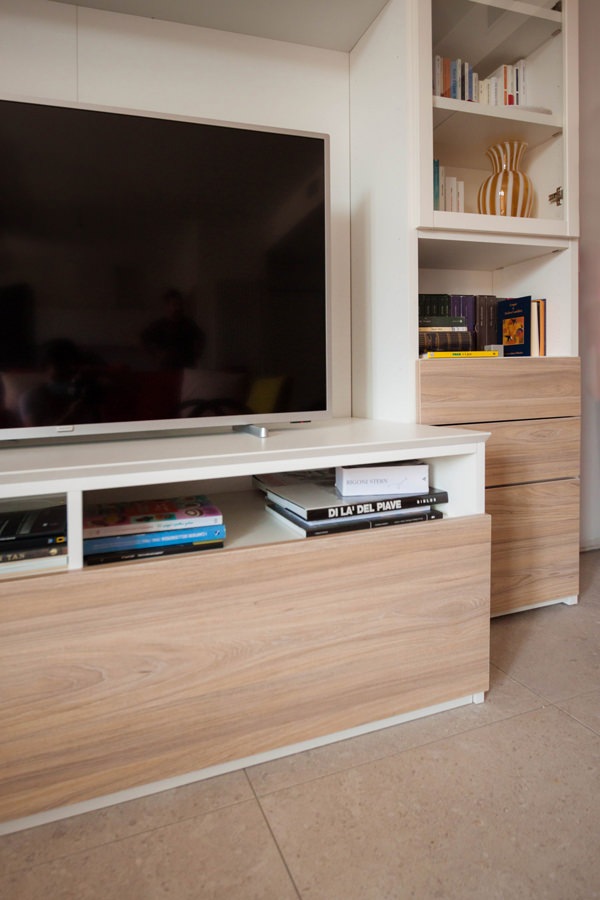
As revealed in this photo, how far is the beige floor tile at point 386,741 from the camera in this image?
3.44 ft

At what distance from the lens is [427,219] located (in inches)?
58.5

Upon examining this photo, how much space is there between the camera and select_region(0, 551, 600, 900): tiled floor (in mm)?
824

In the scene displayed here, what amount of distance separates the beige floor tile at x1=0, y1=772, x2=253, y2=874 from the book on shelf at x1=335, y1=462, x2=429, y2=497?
0.61 m

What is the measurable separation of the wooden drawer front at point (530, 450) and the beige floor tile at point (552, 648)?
43 cm

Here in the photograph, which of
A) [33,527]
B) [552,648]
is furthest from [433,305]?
[33,527]

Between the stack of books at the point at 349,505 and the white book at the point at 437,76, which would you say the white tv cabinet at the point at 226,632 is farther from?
the white book at the point at 437,76

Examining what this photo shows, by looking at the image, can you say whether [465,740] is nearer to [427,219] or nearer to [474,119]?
[427,219]

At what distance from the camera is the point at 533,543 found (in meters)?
1.68

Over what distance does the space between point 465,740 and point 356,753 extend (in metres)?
0.23

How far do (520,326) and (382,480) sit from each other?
0.88m

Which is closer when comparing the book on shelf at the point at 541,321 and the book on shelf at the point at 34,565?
the book on shelf at the point at 34,565

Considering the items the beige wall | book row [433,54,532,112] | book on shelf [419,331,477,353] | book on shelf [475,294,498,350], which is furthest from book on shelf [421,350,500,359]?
the beige wall

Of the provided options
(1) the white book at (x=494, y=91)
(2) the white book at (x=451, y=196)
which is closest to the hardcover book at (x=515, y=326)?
(2) the white book at (x=451, y=196)

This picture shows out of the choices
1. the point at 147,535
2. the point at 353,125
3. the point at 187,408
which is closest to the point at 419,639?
the point at 147,535
